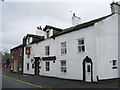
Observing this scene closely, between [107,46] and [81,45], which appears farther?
[81,45]

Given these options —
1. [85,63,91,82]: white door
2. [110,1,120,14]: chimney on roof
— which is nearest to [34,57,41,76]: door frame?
[85,63,91,82]: white door

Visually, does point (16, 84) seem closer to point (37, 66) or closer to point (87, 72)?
point (87, 72)

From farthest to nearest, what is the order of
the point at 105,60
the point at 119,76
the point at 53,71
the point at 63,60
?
the point at 53,71
the point at 63,60
the point at 119,76
the point at 105,60

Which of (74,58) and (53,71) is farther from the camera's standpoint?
(53,71)

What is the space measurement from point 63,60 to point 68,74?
6.86 ft

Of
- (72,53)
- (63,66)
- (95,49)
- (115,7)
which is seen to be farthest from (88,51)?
(115,7)

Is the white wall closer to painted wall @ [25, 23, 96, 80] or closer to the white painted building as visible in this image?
the white painted building

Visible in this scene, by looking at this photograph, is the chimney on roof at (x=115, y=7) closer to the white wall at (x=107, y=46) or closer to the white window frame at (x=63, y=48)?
the white wall at (x=107, y=46)

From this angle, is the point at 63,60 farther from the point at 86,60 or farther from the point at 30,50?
the point at 30,50

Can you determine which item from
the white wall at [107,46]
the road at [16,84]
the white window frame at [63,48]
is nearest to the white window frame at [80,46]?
the white wall at [107,46]

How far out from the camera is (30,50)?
1101 inches

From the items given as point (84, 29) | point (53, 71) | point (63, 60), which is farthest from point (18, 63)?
point (84, 29)

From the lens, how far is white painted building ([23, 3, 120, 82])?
1545 cm

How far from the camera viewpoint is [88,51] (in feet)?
52.5
